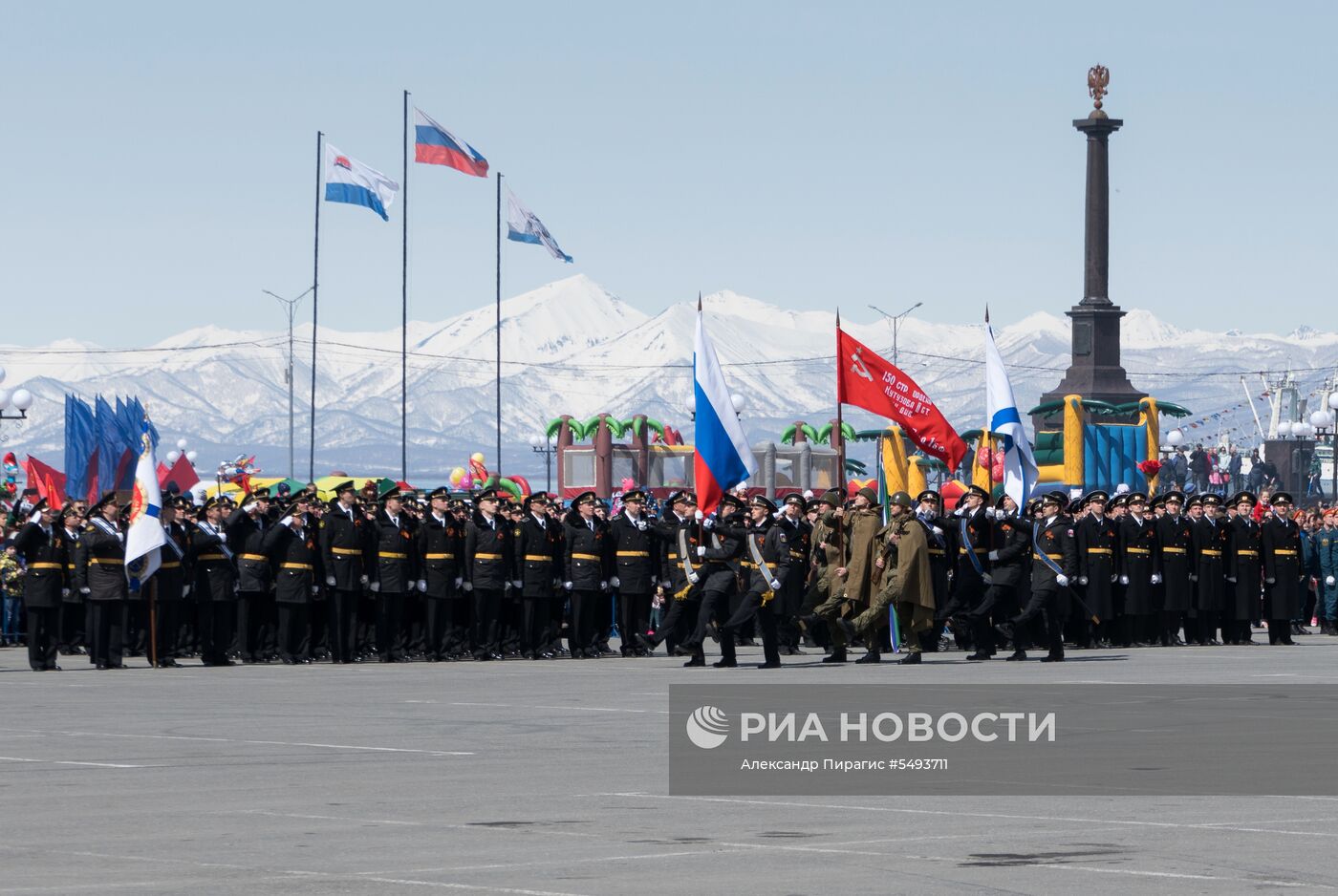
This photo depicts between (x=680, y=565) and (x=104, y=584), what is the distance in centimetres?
485

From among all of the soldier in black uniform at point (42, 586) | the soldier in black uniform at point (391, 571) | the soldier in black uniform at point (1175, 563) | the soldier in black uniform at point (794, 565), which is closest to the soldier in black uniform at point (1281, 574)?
the soldier in black uniform at point (1175, 563)

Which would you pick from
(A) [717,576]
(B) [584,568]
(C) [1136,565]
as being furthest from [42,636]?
(C) [1136,565]

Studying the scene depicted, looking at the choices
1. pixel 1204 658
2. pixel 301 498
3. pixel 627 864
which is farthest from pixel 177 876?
pixel 1204 658

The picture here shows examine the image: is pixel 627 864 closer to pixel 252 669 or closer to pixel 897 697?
pixel 897 697

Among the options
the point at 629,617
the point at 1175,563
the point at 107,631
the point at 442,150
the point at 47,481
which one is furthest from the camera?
the point at 442,150

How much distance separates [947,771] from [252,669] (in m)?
10.6

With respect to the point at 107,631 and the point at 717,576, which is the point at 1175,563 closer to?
the point at 717,576

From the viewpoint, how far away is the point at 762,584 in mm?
21359

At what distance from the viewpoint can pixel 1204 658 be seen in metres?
23.2

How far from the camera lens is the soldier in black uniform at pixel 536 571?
23109 millimetres

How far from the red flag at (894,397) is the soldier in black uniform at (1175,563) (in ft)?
9.58

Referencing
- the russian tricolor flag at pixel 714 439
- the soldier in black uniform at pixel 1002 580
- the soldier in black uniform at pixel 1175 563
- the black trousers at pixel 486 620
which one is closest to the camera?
the soldier in black uniform at pixel 1002 580

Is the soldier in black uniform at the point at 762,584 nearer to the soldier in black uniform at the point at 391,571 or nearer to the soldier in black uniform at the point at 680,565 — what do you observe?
the soldier in black uniform at the point at 680,565

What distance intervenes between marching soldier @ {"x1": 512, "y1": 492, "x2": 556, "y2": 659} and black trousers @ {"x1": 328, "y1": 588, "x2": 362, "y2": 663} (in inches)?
58.7
